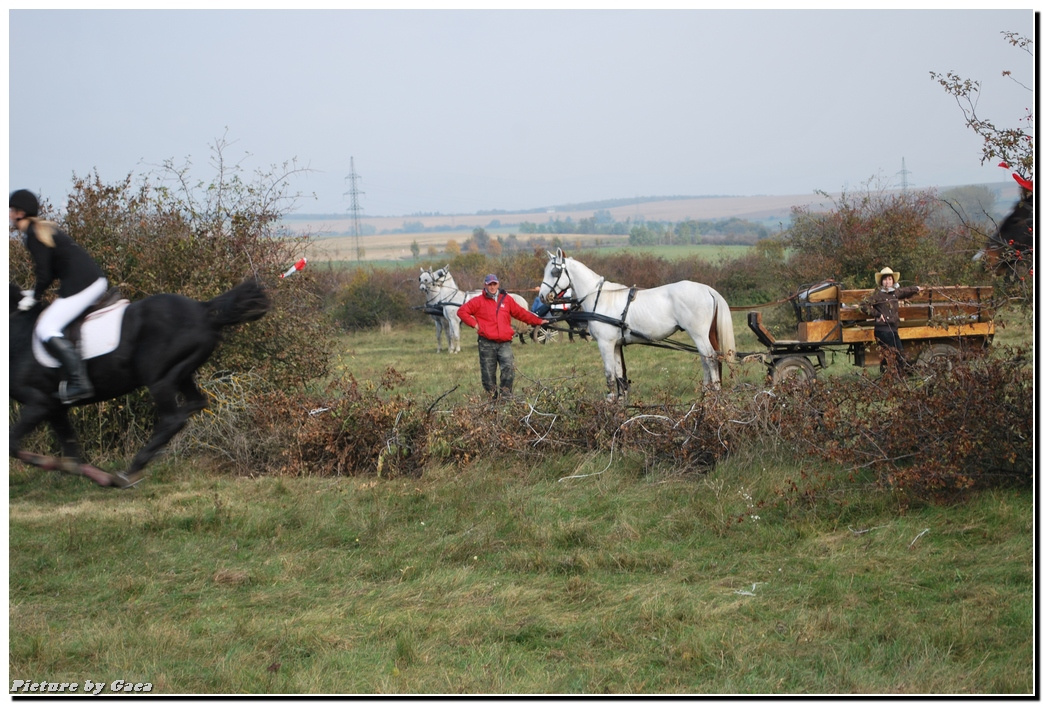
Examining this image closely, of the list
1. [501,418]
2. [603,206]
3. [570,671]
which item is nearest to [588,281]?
[501,418]

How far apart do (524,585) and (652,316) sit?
20.7 feet

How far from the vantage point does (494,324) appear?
11.3 m

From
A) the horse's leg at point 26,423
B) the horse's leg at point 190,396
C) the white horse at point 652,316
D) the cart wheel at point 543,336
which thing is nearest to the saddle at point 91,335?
the horse's leg at point 26,423

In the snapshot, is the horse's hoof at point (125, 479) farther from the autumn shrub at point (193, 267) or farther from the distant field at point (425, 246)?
the distant field at point (425, 246)

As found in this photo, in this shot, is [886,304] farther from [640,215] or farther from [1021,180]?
[640,215]

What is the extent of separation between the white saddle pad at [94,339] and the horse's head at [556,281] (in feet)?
24.5

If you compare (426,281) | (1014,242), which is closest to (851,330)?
(1014,242)

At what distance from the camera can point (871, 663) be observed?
4.98 m

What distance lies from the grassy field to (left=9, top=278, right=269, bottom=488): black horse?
1.38m

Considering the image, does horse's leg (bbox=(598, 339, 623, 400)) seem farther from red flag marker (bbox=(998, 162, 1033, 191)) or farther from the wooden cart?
red flag marker (bbox=(998, 162, 1033, 191))

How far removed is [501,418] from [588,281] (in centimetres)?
368

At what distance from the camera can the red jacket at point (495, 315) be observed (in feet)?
37.0

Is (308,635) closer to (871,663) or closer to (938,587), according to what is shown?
(871,663)

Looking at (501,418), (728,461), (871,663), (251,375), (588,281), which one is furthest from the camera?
(588,281)
